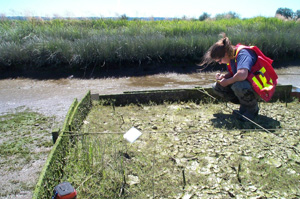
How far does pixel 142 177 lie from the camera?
94.6 inches

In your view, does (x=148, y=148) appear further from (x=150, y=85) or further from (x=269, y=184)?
(x=150, y=85)

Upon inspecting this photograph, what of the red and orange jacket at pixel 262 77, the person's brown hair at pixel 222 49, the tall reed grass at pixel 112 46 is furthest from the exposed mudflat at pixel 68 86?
the red and orange jacket at pixel 262 77

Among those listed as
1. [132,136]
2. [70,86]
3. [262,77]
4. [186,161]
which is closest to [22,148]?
[132,136]

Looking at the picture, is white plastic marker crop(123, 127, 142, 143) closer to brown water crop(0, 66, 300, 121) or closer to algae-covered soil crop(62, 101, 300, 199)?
algae-covered soil crop(62, 101, 300, 199)

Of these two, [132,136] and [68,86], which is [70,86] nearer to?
[68,86]

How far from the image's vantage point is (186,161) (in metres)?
2.66

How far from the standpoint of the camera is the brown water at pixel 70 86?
476 cm

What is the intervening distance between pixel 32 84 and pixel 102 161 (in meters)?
4.44

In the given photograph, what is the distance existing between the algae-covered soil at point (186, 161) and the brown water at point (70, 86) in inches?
61.9

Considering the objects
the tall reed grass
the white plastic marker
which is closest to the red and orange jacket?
the white plastic marker

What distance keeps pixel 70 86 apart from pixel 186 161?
4.01 meters

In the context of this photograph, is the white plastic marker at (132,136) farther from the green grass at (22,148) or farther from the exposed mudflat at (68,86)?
the exposed mudflat at (68,86)

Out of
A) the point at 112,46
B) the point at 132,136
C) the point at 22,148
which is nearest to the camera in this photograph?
the point at 132,136

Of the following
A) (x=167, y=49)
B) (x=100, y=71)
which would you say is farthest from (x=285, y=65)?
(x=100, y=71)
